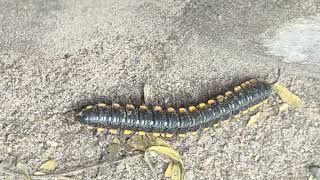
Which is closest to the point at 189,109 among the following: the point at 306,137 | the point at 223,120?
the point at 223,120

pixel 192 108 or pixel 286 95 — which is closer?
pixel 192 108

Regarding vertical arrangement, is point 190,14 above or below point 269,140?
above

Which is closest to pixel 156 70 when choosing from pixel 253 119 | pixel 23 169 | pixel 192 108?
pixel 192 108

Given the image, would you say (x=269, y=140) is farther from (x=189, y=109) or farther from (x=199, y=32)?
(x=199, y=32)

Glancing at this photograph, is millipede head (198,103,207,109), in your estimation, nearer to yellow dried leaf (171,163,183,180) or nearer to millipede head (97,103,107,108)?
yellow dried leaf (171,163,183,180)

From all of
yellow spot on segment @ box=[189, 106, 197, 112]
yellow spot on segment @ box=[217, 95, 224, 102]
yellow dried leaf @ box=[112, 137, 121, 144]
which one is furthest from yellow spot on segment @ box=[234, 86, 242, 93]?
yellow dried leaf @ box=[112, 137, 121, 144]

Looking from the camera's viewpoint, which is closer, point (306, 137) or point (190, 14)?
point (190, 14)

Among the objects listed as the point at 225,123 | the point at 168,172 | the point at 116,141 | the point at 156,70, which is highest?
the point at 156,70

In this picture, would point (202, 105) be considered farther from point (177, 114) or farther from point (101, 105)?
point (101, 105)
